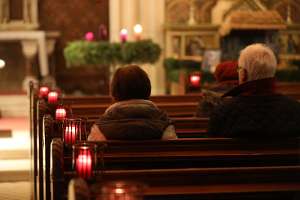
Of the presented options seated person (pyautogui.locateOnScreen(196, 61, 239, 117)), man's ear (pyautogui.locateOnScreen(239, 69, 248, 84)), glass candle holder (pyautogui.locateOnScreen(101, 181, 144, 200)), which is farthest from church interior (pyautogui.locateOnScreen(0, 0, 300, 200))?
man's ear (pyautogui.locateOnScreen(239, 69, 248, 84))

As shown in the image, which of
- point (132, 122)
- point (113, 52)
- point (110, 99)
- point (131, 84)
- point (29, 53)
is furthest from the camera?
point (29, 53)

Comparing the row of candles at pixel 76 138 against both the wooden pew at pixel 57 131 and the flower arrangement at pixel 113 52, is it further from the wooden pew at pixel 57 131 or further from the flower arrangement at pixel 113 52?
the flower arrangement at pixel 113 52

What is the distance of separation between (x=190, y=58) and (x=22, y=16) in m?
3.19

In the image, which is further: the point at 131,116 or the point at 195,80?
the point at 195,80

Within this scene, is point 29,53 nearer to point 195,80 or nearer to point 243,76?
point 195,80

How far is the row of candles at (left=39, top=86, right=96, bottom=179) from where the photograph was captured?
133 inches

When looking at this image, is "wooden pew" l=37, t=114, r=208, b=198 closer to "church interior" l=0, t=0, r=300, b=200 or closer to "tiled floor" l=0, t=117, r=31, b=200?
"church interior" l=0, t=0, r=300, b=200

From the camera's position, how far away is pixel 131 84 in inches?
178

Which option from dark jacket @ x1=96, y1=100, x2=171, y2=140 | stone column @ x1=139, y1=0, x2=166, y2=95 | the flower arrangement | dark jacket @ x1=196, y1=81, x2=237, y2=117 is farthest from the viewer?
stone column @ x1=139, y1=0, x2=166, y2=95

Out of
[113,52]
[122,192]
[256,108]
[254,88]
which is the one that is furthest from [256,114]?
[113,52]

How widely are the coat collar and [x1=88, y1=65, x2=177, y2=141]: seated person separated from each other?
44 centimetres

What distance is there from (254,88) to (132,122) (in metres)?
0.74

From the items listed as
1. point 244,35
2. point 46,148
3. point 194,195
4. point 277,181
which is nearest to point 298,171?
point 277,181

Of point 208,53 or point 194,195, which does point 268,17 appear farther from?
point 194,195
